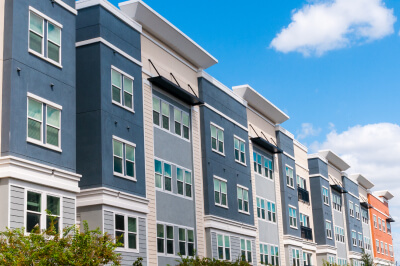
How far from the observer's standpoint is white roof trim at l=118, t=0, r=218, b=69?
34.2 metres

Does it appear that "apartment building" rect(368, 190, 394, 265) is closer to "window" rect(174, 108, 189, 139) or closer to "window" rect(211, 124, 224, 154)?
"window" rect(211, 124, 224, 154)

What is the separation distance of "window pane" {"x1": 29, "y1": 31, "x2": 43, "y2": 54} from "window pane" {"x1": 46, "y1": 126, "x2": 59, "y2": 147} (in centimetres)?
307

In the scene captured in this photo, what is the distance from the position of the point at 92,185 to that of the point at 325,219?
1526 inches

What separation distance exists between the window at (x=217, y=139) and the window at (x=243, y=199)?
3619mm

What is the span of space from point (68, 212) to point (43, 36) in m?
7.03

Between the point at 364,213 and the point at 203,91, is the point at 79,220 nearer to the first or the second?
the point at 203,91

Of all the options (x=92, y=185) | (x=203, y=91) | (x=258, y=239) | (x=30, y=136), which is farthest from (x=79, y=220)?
(x=258, y=239)

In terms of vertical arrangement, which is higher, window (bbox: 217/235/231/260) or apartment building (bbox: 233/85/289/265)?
apartment building (bbox: 233/85/289/265)

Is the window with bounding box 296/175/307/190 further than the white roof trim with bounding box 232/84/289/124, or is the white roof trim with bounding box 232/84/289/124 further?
the window with bounding box 296/175/307/190

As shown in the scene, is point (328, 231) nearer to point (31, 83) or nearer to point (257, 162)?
point (257, 162)

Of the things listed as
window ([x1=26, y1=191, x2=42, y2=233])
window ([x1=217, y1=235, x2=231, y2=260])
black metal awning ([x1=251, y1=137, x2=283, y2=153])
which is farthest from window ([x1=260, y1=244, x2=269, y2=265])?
window ([x1=26, y1=191, x2=42, y2=233])

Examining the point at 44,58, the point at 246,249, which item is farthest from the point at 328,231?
the point at 44,58

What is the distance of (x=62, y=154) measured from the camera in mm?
25828

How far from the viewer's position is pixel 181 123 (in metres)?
37.9
